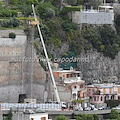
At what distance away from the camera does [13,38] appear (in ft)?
330

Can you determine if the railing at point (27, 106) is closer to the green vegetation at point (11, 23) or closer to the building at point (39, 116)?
the building at point (39, 116)

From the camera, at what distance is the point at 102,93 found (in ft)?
339

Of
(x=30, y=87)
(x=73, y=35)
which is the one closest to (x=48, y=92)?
(x=30, y=87)

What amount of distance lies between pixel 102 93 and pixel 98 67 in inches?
191

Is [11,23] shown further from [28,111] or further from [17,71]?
[28,111]

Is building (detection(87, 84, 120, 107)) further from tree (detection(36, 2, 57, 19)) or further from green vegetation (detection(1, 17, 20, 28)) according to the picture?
green vegetation (detection(1, 17, 20, 28))

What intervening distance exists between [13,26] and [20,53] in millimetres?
2874

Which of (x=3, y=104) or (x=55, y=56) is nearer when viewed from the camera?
(x=3, y=104)

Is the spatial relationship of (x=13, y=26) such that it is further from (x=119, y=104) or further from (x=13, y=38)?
(x=119, y=104)

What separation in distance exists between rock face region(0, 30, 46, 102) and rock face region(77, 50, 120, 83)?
6203 mm

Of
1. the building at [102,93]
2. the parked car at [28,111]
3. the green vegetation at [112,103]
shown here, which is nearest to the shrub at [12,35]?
the building at [102,93]

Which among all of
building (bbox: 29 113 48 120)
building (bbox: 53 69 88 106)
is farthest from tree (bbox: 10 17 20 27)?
building (bbox: 29 113 48 120)

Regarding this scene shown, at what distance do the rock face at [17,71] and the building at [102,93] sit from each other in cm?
503

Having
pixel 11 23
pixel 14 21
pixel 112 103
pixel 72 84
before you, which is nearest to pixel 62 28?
pixel 14 21
